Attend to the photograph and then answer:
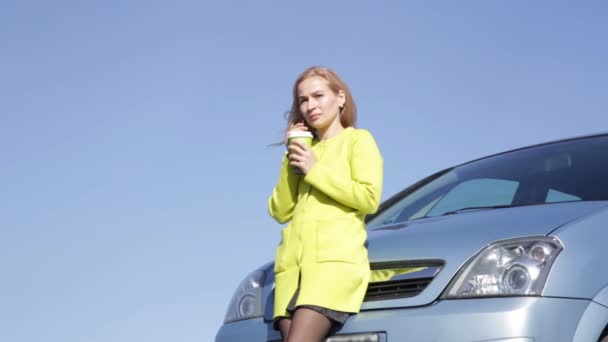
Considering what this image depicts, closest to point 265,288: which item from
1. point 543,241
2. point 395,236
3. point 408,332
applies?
point 395,236

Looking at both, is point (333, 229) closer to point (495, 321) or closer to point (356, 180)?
point (356, 180)

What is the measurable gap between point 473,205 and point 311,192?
1.23 metres

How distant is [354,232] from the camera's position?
3.65 m

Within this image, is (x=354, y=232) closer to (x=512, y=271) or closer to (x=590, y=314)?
(x=512, y=271)

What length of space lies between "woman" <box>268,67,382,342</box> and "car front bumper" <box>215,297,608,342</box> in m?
0.16

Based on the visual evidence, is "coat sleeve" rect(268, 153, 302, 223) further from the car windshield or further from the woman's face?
the car windshield

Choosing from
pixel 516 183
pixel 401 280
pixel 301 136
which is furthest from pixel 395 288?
pixel 516 183

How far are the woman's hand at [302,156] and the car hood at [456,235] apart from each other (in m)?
0.56

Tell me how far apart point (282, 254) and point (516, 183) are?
5.24 ft

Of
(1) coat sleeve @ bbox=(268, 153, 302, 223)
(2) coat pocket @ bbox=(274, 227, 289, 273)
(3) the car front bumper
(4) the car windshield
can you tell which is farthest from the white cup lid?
(4) the car windshield

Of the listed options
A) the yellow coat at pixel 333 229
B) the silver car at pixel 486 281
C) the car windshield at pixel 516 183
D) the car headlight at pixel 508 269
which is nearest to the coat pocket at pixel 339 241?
the yellow coat at pixel 333 229

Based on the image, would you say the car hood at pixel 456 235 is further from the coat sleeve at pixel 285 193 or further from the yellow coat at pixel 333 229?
the coat sleeve at pixel 285 193

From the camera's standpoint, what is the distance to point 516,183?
4863 mm

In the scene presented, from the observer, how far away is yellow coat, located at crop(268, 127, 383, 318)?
356 centimetres
